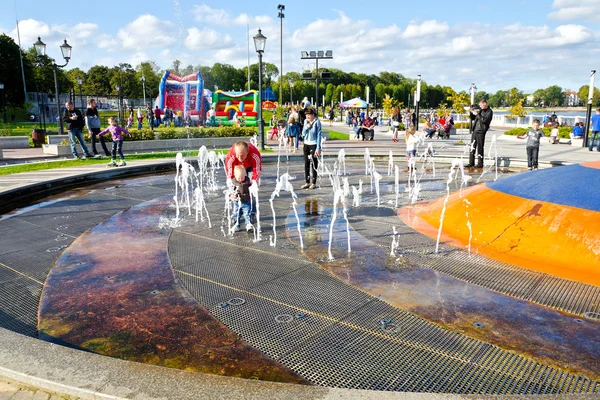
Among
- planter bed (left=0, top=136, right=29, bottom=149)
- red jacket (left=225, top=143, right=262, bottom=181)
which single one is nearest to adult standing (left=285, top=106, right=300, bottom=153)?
red jacket (left=225, top=143, right=262, bottom=181)

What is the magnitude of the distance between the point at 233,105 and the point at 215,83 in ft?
260

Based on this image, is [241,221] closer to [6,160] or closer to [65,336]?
[65,336]

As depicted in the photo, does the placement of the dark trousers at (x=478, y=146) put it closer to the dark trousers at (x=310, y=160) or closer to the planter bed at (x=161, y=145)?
the dark trousers at (x=310, y=160)

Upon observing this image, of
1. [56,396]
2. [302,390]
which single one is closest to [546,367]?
[302,390]

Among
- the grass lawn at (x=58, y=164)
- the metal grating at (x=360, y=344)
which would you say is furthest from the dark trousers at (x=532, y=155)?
the grass lawn at (x=58, y=164)

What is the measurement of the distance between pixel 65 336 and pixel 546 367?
12.3 ft

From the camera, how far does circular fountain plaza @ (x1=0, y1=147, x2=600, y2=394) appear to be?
3.38 m

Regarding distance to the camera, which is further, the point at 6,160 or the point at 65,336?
the point at 6,160

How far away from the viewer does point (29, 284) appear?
4980 millimetres

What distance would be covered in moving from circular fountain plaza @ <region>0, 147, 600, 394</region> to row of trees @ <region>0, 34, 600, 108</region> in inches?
736

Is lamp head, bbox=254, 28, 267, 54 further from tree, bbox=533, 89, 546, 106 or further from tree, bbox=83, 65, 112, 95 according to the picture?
tree, bbox=533, 89, 546, 106

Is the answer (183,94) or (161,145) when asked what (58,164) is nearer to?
(161,145)

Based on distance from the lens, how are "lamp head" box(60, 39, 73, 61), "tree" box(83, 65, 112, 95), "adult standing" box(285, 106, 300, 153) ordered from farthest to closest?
"tree" box(83, 65, 112, 95), "lamp head" box(60, 39, 73, 61), "adult standing" box(285, 106, 300, 153)

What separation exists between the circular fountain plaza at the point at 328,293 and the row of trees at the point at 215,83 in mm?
18689
